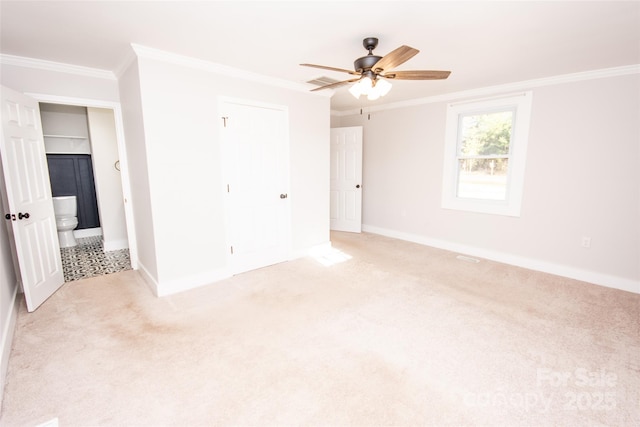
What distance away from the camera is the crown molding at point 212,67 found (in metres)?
2.70

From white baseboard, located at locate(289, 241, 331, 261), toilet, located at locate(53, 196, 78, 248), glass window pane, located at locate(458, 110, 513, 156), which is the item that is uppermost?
glass window pane, located at locate(458, 110, 513, 156)

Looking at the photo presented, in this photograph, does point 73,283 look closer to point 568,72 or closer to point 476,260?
point 476,260

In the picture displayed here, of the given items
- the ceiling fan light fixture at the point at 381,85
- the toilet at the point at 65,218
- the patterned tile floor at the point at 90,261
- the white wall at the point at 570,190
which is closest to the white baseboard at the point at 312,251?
the white wall at the point at 570,190

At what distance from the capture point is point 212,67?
3084 millimetres

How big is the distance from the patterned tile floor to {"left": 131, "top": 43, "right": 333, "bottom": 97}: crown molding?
2.64 meters

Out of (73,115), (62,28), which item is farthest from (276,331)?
(73,115)

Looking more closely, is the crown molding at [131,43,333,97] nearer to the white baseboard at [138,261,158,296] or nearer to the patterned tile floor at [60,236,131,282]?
the white baseboard at [138,261,158,296]

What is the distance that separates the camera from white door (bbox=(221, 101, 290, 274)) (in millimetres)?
3430

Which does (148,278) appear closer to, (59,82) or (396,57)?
(59,82)

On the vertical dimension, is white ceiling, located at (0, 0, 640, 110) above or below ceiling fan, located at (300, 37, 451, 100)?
above

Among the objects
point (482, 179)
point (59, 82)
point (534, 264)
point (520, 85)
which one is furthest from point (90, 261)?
point (520, 85)

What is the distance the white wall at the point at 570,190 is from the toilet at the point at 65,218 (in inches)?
228

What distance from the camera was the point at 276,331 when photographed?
2430 millimetres

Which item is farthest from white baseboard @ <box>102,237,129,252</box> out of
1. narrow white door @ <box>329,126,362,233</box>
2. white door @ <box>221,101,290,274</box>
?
narrow white door @ <box>329,126,362,233</box>
